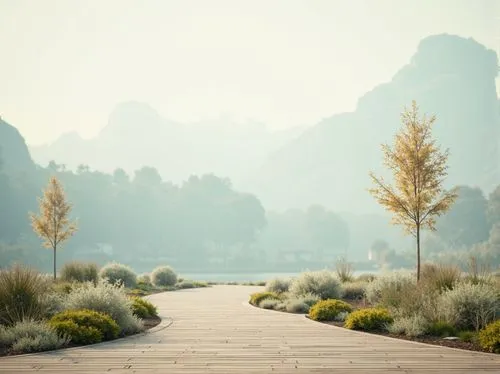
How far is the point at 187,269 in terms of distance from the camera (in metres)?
144

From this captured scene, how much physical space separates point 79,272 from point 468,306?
1775 cm

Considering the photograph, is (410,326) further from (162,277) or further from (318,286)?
(162,277)

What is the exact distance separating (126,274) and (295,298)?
46.7 feet

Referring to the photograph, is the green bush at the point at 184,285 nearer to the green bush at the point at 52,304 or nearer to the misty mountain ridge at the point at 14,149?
the green bush at the point at 52,304

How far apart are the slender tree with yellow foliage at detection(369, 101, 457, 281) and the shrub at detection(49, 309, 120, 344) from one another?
13139mm

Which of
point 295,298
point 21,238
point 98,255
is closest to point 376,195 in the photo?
point 295,298

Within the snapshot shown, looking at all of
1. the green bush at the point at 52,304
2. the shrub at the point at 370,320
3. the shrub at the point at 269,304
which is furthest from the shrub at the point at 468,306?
the green bush at the point at 52,304

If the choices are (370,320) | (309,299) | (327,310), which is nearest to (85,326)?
(370,320)

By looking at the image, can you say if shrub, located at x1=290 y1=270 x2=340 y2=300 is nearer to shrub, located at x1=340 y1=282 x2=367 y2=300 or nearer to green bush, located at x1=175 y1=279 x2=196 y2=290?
shrub, located at x1=340 y1=282 x2=367 y2=300

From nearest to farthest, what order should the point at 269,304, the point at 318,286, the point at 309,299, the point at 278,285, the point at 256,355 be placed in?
the point at 256,355, the point at 309,299, the point at 269,304, the point at 318,286, the point at 278,285

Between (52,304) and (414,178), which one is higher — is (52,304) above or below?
below

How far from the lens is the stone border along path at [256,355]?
9.41m

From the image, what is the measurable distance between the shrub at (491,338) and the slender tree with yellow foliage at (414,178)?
39.2 feet

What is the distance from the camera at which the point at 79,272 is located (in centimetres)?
2638
